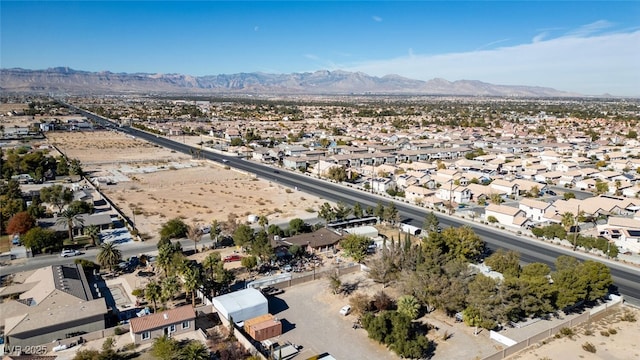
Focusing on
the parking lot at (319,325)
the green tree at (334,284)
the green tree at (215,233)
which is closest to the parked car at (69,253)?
the green tree at (215,233)

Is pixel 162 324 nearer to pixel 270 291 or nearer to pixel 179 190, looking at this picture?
pixel 270 291

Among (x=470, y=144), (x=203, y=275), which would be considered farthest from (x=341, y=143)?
(x=203, y=275)

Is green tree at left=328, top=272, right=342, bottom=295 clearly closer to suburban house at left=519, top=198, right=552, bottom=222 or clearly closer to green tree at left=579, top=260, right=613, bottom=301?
green tree at left=579, top=260, right=613, bottom=301

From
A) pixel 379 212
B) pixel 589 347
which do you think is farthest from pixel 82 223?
pixel 589 347

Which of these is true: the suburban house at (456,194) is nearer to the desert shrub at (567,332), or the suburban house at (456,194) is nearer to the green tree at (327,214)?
the green tree at (327,214)

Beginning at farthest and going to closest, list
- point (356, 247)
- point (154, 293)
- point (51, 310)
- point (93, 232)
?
point (93, 232), point (356, 247), point (154, 293), point (51, 310)

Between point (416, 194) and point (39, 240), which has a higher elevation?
point (39, 240)
